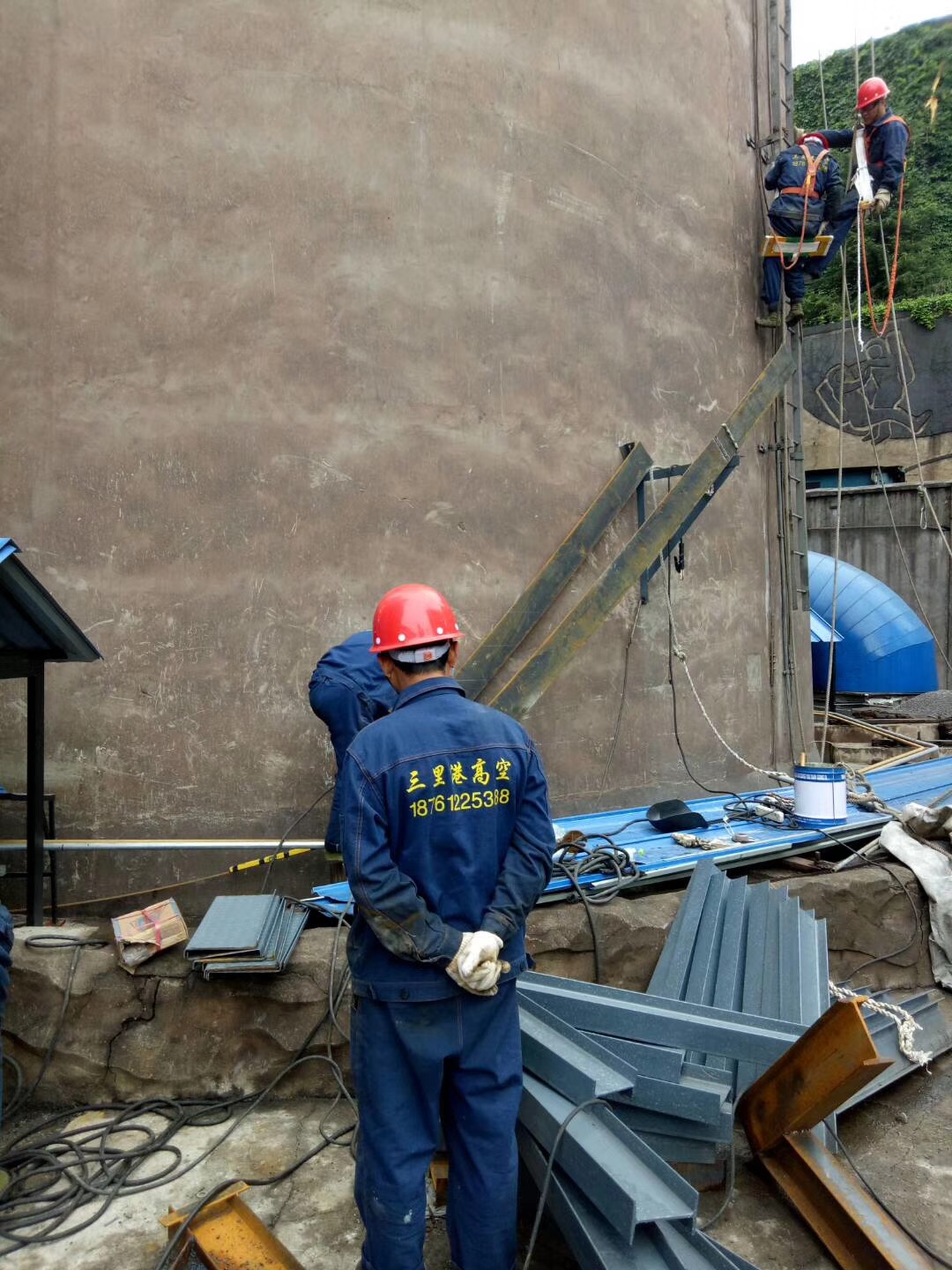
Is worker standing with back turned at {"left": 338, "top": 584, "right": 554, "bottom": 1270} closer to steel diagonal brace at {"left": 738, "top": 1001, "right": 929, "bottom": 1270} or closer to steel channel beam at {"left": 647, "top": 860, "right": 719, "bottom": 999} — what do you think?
steel diagonal brace at {"left": 738, "top": 1001, "right": 929, "bottom": 1270}

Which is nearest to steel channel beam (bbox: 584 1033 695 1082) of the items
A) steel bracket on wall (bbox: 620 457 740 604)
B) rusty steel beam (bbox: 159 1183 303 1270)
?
rusty steel beam (bbox: 159 1183 303 1270)

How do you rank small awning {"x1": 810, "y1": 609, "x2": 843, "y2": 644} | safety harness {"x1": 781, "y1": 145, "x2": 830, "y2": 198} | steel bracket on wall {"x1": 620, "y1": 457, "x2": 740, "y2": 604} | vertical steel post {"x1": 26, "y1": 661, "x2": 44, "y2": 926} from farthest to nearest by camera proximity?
small awning {"x1": 810, "y1": 609, "x2": 843, "y2": 644}
safety harness {"x1": 781, "y1": 145, "x2": 830, "y2": 198}
steel bracket on wall {"x1": 620, "y1": 457, "x2": 740, "y2": 604}
vertical steel post {"x1": 26, "y1": 661, "x2": 44, "y2": 926}

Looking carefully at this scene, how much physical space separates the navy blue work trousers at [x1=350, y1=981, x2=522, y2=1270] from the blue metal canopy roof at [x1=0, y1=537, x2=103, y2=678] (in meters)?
2.54

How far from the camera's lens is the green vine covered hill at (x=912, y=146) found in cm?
3288

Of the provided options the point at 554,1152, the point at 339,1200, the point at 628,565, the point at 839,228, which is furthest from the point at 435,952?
the point at 839,228

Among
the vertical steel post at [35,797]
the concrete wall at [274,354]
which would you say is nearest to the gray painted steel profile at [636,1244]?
the vertical steel post at [35,797]

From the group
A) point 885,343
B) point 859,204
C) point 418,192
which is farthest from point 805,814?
point 885,343

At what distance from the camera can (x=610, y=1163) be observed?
9.23 ft

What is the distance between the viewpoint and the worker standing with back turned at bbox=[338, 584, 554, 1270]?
2.69 m

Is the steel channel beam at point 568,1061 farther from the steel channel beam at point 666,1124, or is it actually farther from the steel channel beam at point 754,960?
the steel channel beam at point 754,960

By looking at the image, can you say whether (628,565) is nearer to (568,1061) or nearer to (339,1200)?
(568,1061)

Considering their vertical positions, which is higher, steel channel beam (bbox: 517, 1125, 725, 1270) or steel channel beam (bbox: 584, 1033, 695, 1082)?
steel channel beam (bbox: 584, 1033, 695, 1082)

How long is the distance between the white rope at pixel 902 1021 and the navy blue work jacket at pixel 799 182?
673 centimetres

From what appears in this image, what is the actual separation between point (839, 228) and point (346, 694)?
22.3ft
